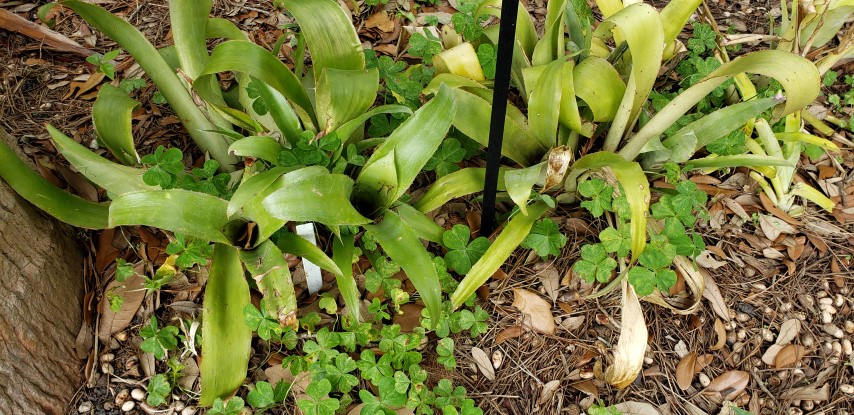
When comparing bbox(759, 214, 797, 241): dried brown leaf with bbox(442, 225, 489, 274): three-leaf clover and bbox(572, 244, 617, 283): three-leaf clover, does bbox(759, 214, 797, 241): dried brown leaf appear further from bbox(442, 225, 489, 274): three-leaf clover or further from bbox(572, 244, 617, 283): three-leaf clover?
bbox(442, 225, 489, 274): three-leaf clover

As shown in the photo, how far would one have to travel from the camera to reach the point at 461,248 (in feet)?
6.06

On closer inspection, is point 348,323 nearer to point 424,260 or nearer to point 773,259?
point 424,260

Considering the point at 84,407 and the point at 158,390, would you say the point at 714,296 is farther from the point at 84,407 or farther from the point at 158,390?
the point at 84,407

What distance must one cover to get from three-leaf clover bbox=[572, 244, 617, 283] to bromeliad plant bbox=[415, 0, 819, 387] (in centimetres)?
1

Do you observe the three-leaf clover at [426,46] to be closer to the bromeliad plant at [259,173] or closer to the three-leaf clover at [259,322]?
the bromeliad plant at [259,173]

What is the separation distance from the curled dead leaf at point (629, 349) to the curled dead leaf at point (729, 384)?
224 mm

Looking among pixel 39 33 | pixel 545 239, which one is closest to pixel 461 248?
pixel 545 239

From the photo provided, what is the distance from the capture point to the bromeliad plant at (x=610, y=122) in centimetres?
170

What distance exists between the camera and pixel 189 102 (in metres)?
1.91

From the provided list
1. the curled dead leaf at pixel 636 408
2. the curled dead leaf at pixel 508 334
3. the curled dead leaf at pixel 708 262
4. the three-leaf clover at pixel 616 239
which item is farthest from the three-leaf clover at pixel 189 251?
the curled dead leaf at pixel 708 262

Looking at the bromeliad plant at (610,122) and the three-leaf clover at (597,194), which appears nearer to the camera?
the bromeliad plant at (610,122)

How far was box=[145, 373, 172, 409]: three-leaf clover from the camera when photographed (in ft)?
5.49

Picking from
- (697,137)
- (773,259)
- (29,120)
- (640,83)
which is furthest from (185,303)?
(773,259)

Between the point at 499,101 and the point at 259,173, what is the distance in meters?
0.65
